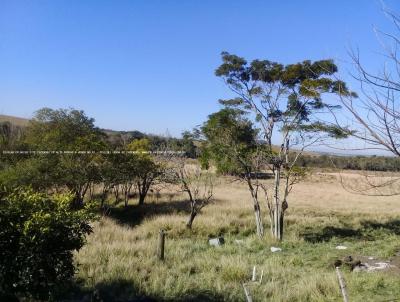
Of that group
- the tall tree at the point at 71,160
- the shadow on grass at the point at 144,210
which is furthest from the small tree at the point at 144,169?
the tall tree at the point at 71,160

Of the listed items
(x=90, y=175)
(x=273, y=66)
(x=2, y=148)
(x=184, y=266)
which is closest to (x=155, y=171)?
(x=90, y=175)

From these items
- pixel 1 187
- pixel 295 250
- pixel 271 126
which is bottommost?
pixel 295 250

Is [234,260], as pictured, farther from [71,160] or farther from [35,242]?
[71,160]

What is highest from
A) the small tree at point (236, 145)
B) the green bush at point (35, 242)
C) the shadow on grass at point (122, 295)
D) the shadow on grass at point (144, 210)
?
the small tree at point (236, 145)

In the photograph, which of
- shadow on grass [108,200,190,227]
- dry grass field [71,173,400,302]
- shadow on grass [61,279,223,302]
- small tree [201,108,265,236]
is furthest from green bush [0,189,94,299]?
shadow on grass [108,200,190,227]

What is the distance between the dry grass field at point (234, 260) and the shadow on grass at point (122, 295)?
0.07 feet

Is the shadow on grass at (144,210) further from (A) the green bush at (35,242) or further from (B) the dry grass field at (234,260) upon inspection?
(A) the green bush at (35,242)

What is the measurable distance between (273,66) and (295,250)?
26.1 ft

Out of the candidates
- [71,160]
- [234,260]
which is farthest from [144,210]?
[234,260]

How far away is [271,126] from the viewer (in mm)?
19953

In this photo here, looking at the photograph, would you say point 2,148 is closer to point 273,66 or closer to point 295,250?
point 273,66

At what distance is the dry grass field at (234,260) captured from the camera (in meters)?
9.41

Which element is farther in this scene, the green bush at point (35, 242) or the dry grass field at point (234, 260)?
the dry grass field at point (234, 260)

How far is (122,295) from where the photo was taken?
8859mm
